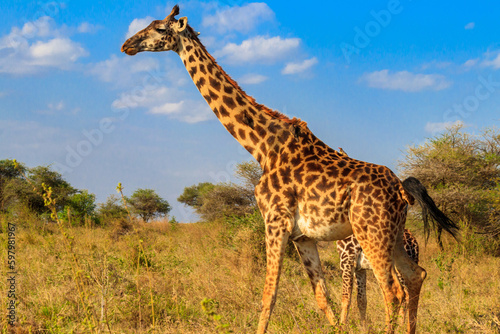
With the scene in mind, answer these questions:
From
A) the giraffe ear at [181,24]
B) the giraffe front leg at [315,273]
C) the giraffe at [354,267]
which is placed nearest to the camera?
the giraffe front leg at [315,273]

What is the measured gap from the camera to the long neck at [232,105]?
5.03 metres

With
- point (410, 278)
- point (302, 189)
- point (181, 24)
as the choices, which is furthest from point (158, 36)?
point (410, 278)

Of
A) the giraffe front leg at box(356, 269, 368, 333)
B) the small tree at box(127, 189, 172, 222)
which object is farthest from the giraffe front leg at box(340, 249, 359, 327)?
the small tree at box(127, 189, 172, 222)

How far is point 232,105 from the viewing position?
204 inches

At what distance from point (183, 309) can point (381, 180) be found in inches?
133

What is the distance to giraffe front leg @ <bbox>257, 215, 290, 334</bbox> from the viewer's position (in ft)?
14.4

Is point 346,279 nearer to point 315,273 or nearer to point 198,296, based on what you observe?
point 315,273

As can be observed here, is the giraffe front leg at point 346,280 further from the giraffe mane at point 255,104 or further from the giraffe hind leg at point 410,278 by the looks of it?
the giraffe mane at point 255,104

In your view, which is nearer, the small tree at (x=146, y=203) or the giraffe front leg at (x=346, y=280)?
the giraffe front leg at (x=346, y=280)

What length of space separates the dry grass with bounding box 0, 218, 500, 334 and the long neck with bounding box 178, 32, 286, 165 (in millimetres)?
1789

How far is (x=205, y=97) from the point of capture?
5316 millimetres

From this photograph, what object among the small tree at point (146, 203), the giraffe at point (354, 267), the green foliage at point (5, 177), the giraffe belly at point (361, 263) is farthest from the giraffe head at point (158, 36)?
the small tree at point (146, 203)

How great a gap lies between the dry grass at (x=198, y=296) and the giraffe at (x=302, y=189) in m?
0.59

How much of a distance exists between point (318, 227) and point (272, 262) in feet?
1.95
